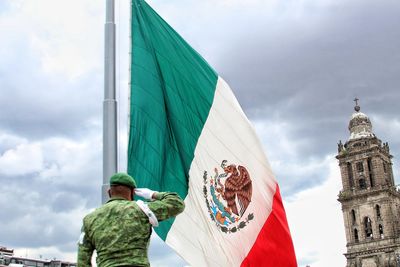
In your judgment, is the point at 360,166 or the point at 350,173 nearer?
the point at 360,166

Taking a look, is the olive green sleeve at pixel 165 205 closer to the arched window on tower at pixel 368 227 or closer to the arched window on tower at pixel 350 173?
the arched window on tower at pixel 368 227

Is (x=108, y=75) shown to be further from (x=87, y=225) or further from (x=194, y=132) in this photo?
(x=87, y=225)

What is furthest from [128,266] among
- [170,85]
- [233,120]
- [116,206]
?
[233,120]

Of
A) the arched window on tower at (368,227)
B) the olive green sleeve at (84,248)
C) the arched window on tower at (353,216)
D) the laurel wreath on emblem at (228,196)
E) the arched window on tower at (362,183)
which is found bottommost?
the olive green sleeve at (84,248)

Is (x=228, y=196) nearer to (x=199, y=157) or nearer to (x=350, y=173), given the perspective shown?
(x=199, y=157)

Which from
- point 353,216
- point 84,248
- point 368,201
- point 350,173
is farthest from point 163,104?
point 350,173

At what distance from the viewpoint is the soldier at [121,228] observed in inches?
184

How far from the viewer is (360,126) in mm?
84875

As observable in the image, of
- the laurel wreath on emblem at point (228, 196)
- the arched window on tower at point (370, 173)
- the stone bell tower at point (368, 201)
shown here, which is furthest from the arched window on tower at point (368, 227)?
the laurel wreath on emblem at point (228, 196)

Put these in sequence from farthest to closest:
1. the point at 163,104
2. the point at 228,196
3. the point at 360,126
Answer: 1. the point at 360,126
2. the point at 228,196
3. the point at 163,104

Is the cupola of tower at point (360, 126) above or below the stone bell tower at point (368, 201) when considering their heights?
above

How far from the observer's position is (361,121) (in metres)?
85.0

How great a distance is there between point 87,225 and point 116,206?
10.9 inches

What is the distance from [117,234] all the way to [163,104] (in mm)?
4394
